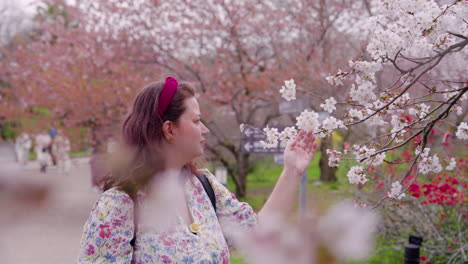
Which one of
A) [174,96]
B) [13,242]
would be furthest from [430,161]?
[13,242]

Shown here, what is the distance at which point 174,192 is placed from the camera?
5.60 feet

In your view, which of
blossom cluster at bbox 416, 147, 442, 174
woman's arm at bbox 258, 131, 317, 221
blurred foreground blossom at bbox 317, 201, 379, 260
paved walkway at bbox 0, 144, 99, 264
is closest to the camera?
blurred foreground blossom at bbox 317, 201, 379, 260

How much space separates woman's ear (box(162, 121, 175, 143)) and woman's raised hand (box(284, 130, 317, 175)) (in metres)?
0.37

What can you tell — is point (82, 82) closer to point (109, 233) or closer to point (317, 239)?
point (109, 233)

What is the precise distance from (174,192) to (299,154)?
43 cm

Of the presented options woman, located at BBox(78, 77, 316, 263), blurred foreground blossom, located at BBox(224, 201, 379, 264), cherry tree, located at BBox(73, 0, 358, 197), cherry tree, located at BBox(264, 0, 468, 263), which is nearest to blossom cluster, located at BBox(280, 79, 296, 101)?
cherry tree, located at BBox(264, 0, 468, 263)

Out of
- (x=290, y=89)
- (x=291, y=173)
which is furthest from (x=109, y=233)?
(x=290, y=89)

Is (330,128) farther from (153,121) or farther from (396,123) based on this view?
(153,121)

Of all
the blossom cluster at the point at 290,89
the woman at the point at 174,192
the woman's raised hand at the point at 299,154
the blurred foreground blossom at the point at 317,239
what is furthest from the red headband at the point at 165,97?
the blurred foreground blossom at the point at 317,239

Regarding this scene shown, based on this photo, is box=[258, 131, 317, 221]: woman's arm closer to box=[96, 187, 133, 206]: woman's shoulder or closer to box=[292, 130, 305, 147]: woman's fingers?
box=[292, 130, 305, 147]: woman's fingers

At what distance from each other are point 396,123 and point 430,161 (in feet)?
0.79

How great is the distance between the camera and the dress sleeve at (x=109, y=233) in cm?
151

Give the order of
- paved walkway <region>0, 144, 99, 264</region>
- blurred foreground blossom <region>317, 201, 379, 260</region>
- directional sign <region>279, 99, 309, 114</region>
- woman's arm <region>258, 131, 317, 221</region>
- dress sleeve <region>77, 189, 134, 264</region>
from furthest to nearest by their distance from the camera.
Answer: directional sign <region>279, 99, 309, 114</region> < paved walkway <region>0, 144, 99, 264</region> < woman's arm <region>258, 131, 317, 221</region> < dress sleeve <region>77, 189, 134, 264</region> < blurred foreground blossom <region>317, 201, 379, 260</region>

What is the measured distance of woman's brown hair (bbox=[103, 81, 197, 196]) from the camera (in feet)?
5.38
